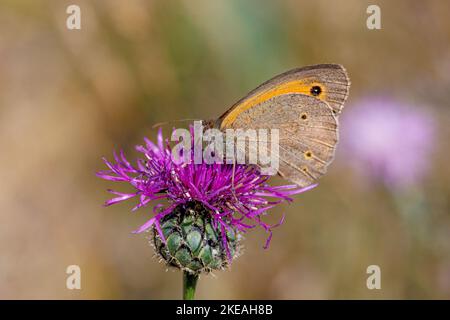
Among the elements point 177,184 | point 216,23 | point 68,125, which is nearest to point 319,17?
point 216,23

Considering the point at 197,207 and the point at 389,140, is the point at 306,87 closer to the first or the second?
the point at 197,207

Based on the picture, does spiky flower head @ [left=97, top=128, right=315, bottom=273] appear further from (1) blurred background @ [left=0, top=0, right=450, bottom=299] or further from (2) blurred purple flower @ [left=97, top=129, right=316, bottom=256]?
(1) blurred background @ [left=0, top=0, right=450, bottom=299]

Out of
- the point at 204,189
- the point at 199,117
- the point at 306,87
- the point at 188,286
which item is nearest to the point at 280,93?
Result: the point at 306,87

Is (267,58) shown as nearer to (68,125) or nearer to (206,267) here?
(68,125)

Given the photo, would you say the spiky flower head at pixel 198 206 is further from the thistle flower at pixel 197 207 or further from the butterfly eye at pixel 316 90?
the butterfly eye at pixel 316 90

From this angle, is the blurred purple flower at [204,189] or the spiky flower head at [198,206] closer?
the spiky flower head at [198,206]

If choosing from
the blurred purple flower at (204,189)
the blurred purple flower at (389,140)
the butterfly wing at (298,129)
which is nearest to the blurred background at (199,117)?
the blurred purple flower at (389,140)
